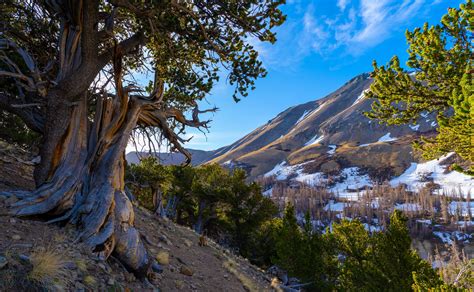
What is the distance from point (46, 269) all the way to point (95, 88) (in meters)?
6.77

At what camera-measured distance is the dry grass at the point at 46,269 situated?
13.5ft

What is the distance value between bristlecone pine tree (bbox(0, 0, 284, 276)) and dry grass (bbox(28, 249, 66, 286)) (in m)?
1.44

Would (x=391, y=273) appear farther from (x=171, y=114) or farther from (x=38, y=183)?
(x=38, y=183)

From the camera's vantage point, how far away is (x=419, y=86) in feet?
30.9

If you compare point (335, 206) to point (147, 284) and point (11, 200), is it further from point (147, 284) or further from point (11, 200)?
point (11, 200)

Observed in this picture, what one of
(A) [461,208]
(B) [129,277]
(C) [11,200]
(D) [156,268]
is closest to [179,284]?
(D) [156,268]

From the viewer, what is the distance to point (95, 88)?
32.0 feet

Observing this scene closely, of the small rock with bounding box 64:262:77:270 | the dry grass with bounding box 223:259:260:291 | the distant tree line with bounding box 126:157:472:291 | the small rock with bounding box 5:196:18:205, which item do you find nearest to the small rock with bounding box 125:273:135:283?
the small rock with bounding box 64:262:77:270

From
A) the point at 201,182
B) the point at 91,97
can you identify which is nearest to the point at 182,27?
the point at 91,97

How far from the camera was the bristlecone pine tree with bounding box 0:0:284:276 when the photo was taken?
6656 millimetres

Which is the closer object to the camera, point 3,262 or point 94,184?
point 3,262

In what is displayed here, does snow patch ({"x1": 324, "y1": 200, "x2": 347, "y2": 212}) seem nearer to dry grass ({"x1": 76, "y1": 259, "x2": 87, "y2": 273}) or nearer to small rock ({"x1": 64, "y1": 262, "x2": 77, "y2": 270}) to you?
dry grass ({"x1": 76, "y1": 259, "x2": 87, "y2": 273})

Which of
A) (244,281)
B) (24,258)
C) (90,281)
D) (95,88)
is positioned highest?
(95,88)

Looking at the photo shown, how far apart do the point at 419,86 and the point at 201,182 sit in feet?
75.9
